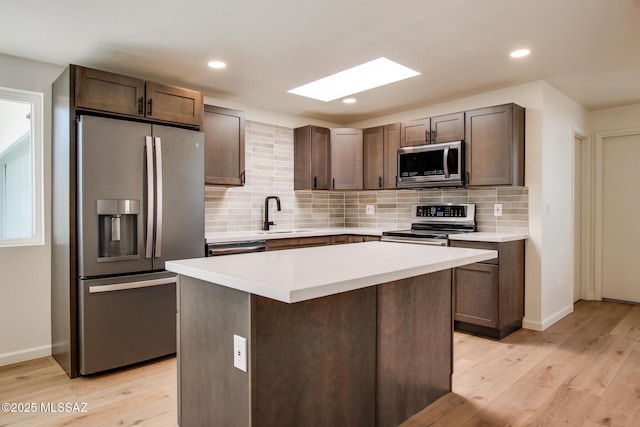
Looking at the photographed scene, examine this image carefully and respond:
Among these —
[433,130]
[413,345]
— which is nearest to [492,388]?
[413,345]

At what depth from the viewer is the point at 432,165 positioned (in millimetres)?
3988

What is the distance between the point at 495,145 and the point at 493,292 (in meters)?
1.31

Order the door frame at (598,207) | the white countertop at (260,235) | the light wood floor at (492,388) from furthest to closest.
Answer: the door frame at (598,207) → the white countertop at (260,235) → the light wood floor at (492,388)

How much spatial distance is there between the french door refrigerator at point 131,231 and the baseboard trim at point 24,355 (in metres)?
0.64

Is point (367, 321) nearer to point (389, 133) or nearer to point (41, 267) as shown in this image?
point (41, 267)

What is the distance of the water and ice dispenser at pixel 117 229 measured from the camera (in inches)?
108

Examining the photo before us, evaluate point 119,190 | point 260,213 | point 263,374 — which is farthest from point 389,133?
point 263,374

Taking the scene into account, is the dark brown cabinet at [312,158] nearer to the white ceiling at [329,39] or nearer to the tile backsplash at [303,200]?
the tile backsplash at [303,200]

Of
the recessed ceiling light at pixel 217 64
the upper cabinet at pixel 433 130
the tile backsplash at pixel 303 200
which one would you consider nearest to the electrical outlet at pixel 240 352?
the recessed ceiling light at pixel 217 64

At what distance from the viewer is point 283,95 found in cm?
403

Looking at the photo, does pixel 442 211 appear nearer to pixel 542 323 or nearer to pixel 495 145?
pixel 495 145

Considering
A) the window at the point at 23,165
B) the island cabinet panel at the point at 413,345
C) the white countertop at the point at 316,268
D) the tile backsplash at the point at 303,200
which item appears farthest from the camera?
the tile backsplash at the point at 303,200

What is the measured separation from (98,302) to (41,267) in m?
0.75

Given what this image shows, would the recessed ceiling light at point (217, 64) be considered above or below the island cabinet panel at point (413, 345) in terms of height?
above
